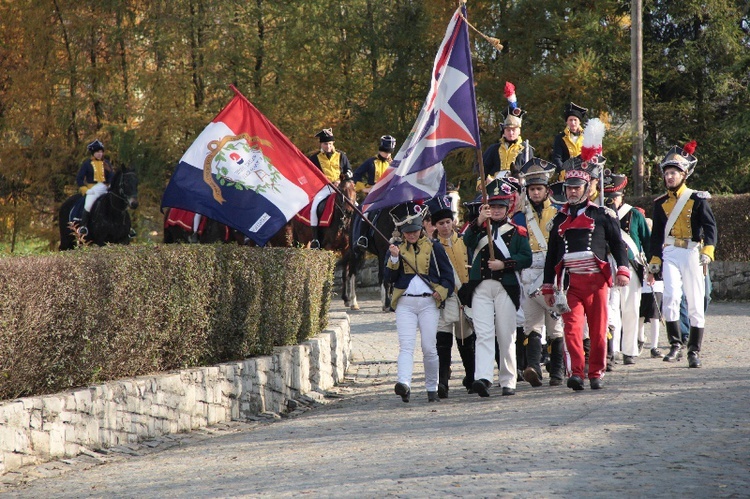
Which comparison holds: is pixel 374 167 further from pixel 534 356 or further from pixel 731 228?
pixel 534 356

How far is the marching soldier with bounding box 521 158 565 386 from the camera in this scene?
11633 millimetres

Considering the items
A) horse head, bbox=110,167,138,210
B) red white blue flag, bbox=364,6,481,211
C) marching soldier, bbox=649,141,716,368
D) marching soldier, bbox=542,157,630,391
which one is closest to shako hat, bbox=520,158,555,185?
marching soldier, bbox=542,157,630,391

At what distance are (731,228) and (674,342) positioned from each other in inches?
449

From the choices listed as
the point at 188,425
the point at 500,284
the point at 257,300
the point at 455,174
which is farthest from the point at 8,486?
the point at 455,174

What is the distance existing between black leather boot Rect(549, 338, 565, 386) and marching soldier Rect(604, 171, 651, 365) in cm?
137

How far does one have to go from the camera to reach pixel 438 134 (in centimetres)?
1166

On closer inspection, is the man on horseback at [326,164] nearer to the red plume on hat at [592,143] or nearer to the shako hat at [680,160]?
the shako hat at [680,160]

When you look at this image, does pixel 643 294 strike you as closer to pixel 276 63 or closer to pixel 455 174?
pixel 455 174

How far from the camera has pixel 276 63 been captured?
28469 millimetres

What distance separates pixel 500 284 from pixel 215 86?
18.3m

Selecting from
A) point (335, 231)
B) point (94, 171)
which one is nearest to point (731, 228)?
point (335, 231)

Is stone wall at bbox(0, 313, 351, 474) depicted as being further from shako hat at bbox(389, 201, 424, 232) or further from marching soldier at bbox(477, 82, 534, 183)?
marching soldier at bbox(477, 82, 534, 183)

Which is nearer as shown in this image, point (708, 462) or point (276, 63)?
point (708, 462)

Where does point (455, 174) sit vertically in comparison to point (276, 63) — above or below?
below
